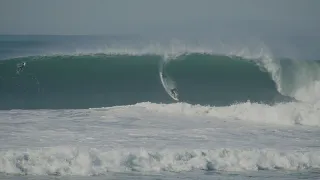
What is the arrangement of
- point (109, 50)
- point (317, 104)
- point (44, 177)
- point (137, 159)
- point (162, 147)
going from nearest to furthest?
point (44, 177), point (137, 159), point (162, 147), point (317, 104), point (109, 50)

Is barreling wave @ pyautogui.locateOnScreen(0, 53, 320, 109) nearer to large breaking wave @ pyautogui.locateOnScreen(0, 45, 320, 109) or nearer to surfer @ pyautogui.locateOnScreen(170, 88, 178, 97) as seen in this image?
large breaking wave @ pyautogui.locateOnScreen(0, 45, 320, 109)

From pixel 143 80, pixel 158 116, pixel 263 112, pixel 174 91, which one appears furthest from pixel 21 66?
pixel 263 112

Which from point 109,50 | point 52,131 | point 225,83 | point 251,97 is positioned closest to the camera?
point 52,131

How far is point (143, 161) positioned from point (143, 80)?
1034 centimetres

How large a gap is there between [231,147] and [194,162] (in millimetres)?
1169

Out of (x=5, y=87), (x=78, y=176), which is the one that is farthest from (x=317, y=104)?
(x=5, y=87)

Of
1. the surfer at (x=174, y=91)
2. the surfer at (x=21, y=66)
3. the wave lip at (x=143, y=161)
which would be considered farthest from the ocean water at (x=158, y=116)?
the surfer at (x=174, y=91)

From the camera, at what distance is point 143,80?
68.6 ft

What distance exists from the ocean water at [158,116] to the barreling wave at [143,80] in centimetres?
3

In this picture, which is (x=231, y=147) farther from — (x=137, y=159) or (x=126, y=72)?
(x=126, y=72)

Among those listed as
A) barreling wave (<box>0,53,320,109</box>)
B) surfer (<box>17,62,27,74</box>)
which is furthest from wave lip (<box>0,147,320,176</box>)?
surfer (<box>17,62,27,74</box>)

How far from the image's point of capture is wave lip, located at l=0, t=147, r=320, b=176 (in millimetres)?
10266

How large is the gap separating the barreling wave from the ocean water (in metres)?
0.03

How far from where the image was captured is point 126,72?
21.7m
